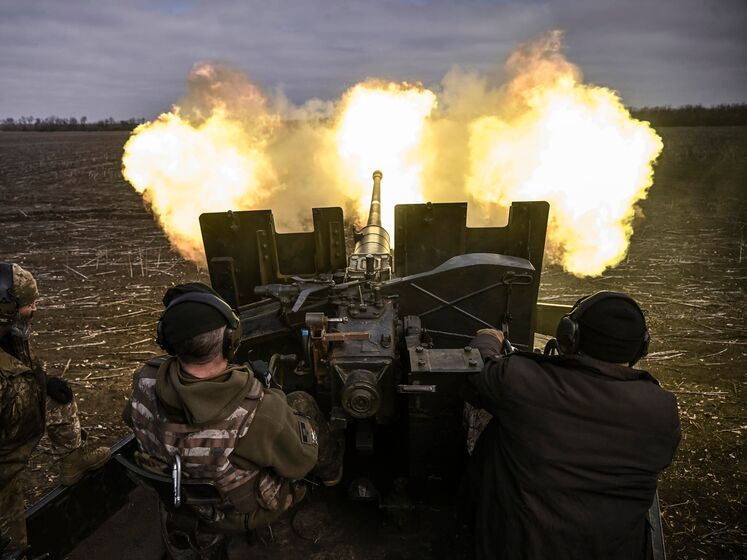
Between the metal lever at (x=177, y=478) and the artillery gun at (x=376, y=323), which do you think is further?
the artillery gun at (x=376, y=323)

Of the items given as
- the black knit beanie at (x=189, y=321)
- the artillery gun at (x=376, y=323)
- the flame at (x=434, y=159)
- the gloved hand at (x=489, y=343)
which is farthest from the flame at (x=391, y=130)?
the black knit beanie at (x=189, y=321)

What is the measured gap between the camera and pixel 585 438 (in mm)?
2260

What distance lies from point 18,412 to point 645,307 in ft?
33.5

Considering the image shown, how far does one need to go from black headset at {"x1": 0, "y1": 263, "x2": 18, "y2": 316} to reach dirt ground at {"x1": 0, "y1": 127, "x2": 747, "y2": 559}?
2.72 m

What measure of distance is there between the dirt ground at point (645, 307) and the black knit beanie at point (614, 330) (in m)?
2.33

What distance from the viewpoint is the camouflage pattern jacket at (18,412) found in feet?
9.78

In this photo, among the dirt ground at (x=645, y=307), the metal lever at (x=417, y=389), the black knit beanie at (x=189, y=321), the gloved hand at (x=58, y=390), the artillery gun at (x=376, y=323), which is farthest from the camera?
the dirt ground at (x=645, y=307)

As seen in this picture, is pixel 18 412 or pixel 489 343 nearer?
pixel 18 412

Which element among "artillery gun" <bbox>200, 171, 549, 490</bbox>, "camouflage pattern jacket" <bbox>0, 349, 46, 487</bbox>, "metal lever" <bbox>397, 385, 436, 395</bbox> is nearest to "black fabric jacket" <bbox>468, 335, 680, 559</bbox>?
"metal lever" <bbox>397, 385, 436, 395</bbox>

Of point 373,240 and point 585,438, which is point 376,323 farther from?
point 373,240

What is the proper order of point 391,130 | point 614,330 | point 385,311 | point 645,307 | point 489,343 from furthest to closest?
point 391,130 < point 645,307 < point 385,311 < point 489,343 < point 614,330

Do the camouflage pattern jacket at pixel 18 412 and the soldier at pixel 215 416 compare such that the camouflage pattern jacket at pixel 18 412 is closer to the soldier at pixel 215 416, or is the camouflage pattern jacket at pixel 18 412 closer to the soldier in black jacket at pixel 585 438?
the soldier at pixel 215 416

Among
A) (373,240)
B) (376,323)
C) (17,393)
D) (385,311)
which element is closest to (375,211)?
(373,240)

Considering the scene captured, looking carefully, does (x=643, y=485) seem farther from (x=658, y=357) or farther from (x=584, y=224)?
(x=584, y=224)
